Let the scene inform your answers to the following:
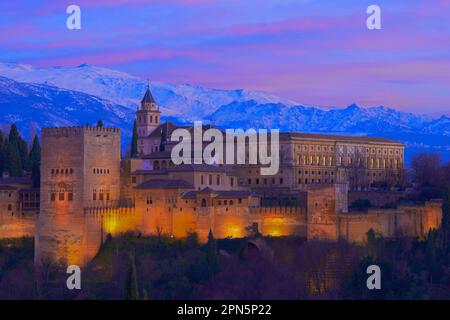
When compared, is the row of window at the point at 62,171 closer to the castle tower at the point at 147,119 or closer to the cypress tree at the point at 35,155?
the cypress tree at the point at 35,155

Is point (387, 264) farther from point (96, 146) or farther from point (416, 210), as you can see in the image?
point (96, 146)

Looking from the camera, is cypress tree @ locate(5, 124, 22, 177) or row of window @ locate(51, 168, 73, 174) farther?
cypress tree @ locate(5, 124, 22, 177)

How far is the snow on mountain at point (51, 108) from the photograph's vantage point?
16625 cm

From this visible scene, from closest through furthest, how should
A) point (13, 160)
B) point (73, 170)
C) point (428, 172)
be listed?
point (73, 170)
point (13, 160)
point (428, 172)

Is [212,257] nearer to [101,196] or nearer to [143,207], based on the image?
[143,207]

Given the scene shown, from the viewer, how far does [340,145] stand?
8575 centimetres

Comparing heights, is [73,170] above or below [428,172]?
below

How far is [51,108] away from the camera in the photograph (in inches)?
6757

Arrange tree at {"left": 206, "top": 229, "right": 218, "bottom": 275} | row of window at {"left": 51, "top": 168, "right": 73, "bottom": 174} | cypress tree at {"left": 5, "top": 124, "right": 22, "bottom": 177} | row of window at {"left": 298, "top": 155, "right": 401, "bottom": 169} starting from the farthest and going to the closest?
row of window at {"left": 298, "top": 155, "right": 401, "bottom": 169}, cypress tree at {"left": 5, "top": 124, "right": 22, "bottom": 177}, row of window at {"left": 51, "top": 168, "right": 73, "bottom": 174}, tree at {"left": 206, "top": 229, "right": 218, "bottom": 275}

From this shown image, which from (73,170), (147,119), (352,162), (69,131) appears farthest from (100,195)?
(147,119)

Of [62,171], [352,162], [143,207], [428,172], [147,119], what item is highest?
[147,119]

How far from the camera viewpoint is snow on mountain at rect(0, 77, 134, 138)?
545 ft

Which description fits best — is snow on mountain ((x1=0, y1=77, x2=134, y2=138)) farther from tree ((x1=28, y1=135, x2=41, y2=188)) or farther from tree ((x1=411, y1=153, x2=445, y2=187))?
tree ((x1=28, y1=135, x2=41, y2=188))

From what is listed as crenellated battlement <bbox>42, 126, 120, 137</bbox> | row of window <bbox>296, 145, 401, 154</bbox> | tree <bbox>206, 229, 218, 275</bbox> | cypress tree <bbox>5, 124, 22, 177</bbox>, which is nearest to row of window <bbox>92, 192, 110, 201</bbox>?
crenellated battlement <bbox>42, 126, 120, 137</bbox>
